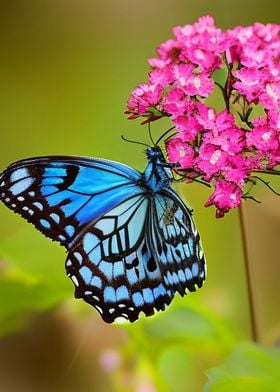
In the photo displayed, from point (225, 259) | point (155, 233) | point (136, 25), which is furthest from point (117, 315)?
point (136, 25)

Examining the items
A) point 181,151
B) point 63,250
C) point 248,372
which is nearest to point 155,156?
point 181,151

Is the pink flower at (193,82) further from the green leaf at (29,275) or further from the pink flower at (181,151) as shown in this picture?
the green leaf at (29,275)

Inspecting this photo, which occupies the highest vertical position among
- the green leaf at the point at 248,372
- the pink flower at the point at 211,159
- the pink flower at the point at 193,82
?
the pink flower at the point at 193,82

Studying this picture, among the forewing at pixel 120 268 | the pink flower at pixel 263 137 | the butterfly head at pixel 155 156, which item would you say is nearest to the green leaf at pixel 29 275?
the forewing at pixel 120 268

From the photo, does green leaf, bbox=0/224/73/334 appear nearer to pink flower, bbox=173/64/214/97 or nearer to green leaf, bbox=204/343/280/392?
green leaf, bbox=204/343/280/392

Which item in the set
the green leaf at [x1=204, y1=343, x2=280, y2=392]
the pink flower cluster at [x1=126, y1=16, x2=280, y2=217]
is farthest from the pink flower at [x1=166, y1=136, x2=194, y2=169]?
the green leaf at [x1=204, y1=343, x2=280, y2=392]

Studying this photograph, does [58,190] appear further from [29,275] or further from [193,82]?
[29,275]
